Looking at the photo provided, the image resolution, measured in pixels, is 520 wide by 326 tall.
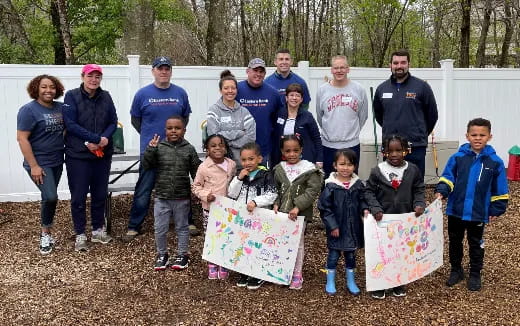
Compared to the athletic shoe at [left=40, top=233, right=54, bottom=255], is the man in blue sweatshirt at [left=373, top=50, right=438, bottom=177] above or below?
above

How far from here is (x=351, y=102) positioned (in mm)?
5121

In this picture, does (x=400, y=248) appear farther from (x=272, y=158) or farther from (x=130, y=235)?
(x=130, y=235)

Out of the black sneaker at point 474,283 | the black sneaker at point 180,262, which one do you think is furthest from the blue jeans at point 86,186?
the black sneaker at point 474,283

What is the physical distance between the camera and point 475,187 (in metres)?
4.04

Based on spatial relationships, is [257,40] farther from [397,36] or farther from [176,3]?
[397,36]

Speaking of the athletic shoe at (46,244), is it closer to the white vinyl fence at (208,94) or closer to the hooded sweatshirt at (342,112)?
the white vinyl fence at (208,94)

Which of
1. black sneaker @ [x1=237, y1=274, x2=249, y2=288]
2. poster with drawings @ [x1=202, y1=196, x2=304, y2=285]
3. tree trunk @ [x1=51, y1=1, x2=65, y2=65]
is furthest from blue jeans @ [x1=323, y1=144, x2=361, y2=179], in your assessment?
tree trunk @ [x1=51, y1=1, x2=65, y2=65]

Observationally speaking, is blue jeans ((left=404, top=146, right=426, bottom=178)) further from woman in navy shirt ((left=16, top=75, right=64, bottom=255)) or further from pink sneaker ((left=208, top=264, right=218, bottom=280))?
woman in navy shirt ((left=16, top=75, right=64, bottom=255))

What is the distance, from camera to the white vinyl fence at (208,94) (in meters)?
7.25

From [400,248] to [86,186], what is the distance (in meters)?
3.10

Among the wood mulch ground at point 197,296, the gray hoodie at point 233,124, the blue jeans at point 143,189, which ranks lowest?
the wood mulch ground at point 197,296

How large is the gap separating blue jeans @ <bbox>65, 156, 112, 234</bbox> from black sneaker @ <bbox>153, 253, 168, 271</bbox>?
1050 mm

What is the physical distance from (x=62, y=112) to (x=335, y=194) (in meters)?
2.80

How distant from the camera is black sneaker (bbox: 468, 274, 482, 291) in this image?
415cm
